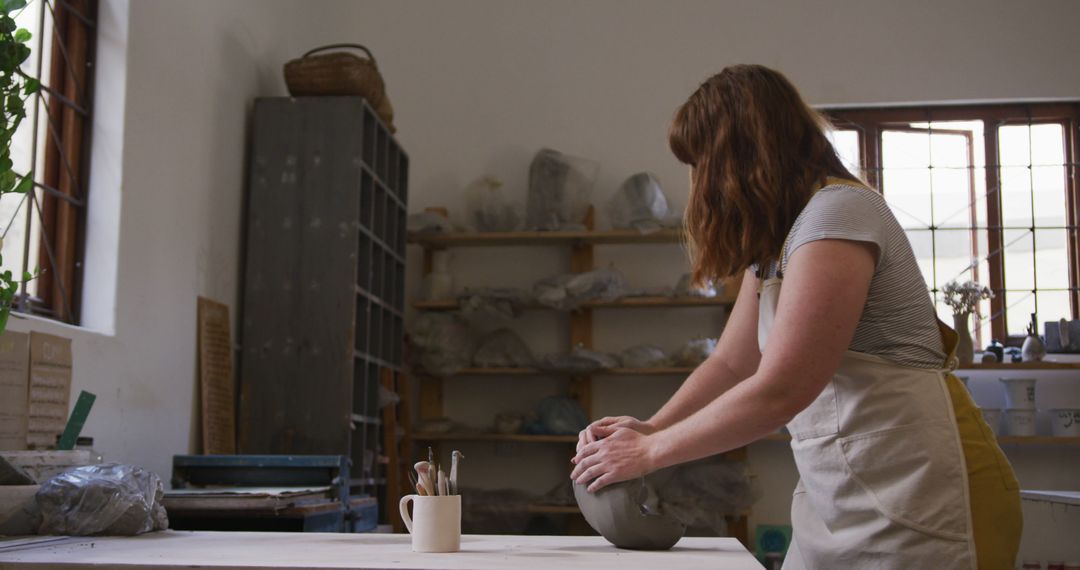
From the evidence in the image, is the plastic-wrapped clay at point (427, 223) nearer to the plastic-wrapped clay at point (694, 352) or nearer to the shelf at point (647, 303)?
the shelf at point (647, 303)

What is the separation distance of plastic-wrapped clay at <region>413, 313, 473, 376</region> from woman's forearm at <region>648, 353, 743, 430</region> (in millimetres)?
3202

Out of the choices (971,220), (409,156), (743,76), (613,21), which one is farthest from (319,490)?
(971,220)

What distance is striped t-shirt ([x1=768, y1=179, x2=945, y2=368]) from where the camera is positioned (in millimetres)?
1563

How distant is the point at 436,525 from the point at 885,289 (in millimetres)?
737

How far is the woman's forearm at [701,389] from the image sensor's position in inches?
73.4

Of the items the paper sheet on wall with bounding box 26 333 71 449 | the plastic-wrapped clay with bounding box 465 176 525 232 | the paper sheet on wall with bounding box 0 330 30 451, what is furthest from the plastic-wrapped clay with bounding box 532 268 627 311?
the paper sheet on wall with bounding box 0 330 30 451

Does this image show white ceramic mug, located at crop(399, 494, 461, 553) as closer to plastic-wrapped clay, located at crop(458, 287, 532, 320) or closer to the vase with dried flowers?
plastic-wrapped clay, located at crop(458, 287, 532, 320)

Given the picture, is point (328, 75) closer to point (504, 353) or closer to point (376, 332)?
point (376, 332)

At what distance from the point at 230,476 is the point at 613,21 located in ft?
10.8

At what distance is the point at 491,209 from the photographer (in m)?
5.24

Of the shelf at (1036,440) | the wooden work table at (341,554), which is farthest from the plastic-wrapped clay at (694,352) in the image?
the wooden work table at (341,554)

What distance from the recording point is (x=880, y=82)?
5.43 m

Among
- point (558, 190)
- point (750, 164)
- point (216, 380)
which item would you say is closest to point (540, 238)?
point (558, 190)

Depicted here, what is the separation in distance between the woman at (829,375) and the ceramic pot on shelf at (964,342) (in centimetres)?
353
